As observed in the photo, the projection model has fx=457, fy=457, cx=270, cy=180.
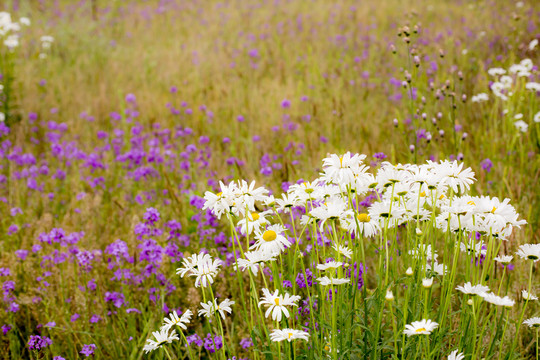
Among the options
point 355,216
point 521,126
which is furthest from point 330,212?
point 521,126

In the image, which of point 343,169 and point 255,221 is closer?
Result: point 343,169

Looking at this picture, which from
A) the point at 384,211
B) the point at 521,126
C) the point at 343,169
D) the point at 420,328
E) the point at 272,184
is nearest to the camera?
the point at 420,328

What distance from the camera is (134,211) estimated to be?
10.3ft

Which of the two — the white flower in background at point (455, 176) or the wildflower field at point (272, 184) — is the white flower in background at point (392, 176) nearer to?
the wildflower field at point (272, 184)

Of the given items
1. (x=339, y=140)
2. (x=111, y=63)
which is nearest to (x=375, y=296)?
(x=339, y=140)

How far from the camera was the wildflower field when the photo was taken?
1449 mm

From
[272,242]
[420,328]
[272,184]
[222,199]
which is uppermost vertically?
[272,184]

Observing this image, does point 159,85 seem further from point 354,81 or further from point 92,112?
point 354,81

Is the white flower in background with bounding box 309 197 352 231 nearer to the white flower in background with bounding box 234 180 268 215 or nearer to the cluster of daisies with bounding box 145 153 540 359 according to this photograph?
the cluster of daisies with bounding box 145 153 540 359

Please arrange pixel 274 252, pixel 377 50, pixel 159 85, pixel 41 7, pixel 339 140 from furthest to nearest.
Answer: pixel 41 7 < pixel 377 50 < pixel 159 85 < pixel 339 140 < pixel 274 252

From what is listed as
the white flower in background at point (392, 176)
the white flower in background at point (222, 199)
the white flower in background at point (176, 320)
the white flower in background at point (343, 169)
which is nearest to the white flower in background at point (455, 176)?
the white flower in background at point (392, 176)

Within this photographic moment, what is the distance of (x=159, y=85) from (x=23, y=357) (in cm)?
448

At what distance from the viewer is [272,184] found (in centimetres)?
316

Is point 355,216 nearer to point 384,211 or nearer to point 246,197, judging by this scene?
point 384,211
